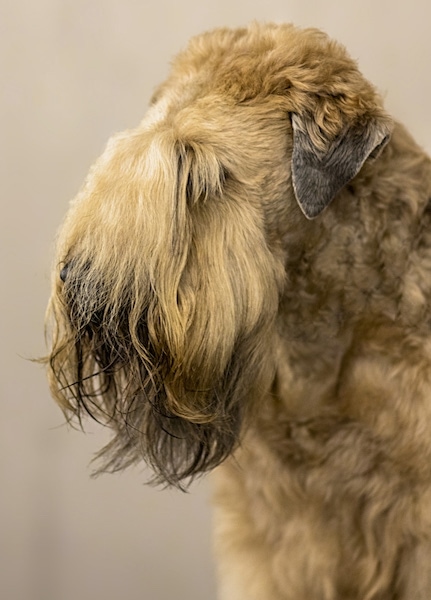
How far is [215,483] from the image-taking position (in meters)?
1.62

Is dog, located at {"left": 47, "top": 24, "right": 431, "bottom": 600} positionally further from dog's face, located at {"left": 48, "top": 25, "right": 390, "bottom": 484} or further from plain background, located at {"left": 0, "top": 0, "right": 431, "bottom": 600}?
plain background, located at {"left": 0, "top": 0, "right": 431, "bottom": 600}

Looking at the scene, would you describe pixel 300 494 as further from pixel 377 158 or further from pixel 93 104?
pixel 93 104

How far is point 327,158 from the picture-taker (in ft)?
4.16

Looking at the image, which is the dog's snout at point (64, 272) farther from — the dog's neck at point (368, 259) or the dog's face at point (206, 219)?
the dog's neck at point (368, 259)

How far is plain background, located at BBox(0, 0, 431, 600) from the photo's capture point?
1.88m

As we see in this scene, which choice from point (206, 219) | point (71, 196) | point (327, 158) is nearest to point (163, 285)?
point (206, 219)

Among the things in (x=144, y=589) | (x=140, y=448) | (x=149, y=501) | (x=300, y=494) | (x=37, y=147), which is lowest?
(x=144, y=589)

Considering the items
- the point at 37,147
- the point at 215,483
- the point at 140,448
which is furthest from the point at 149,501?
the point at 37,147

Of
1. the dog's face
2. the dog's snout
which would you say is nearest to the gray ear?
the dog's face

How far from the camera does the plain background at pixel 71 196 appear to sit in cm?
188

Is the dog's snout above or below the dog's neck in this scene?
above

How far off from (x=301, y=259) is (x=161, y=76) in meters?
0.83

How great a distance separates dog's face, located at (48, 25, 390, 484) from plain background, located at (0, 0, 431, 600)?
578 mm

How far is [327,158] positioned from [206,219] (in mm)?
220
